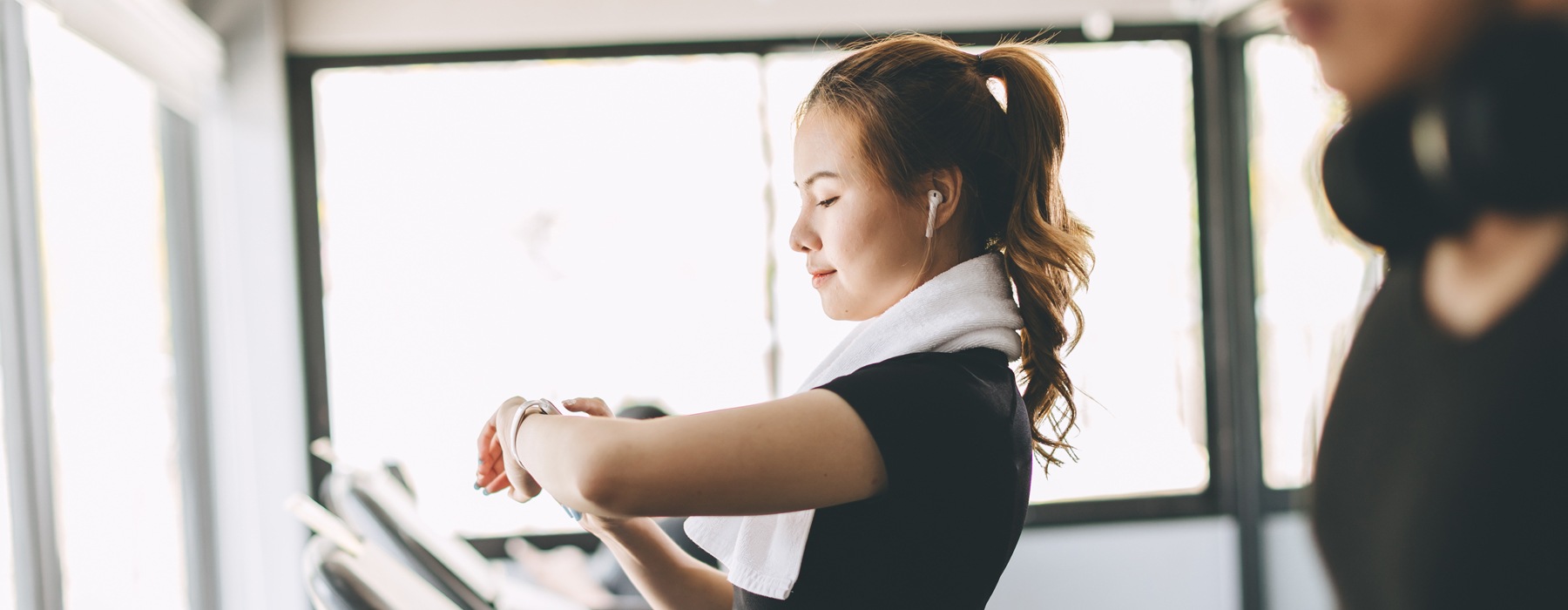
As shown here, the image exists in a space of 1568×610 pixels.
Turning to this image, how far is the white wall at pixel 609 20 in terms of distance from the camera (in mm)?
3137

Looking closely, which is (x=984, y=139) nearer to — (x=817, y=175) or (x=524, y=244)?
(x=817, y=175)

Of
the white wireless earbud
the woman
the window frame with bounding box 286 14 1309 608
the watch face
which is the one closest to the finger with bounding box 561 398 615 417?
the woman

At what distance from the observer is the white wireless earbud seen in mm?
886

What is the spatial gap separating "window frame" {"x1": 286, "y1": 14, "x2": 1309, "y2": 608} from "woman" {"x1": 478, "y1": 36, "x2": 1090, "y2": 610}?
2.33 meters

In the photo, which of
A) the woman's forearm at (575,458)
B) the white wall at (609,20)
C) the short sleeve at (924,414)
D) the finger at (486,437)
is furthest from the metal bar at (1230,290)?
the woman's forearm at (575,458)

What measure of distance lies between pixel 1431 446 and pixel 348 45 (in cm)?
339

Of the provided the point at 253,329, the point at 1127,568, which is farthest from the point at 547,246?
the point at 1127,568

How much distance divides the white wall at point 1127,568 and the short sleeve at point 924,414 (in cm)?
264

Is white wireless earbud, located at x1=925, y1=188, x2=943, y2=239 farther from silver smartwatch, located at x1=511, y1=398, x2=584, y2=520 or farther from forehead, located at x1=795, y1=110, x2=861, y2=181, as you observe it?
silver smartwatch, located at x1=511, y1=398, x2=584, y2=520

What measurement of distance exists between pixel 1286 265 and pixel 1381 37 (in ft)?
10.8

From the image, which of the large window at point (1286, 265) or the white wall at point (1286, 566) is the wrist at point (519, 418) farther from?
the white wall at point (1286, 566)

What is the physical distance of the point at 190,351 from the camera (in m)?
2.97

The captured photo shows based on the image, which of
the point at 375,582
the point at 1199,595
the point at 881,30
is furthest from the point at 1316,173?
the point at 1199,595

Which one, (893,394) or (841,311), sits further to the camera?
(841,311)
